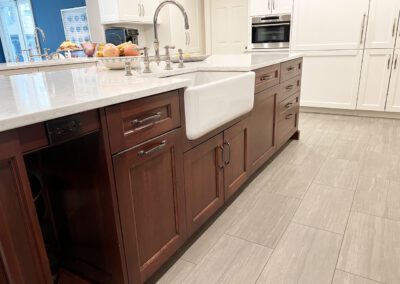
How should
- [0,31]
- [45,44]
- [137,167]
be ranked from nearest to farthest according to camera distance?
[137,167] → [45,44] → [0,31]

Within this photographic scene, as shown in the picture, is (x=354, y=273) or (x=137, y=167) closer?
(x=137, y=167)

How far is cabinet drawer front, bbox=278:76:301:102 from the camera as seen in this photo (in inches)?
101

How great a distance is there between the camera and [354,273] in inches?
55.0

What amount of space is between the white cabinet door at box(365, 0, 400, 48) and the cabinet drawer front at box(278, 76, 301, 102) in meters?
1.45

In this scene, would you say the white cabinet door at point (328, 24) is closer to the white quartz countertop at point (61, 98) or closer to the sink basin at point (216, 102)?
the sink basin at point (216, 102)

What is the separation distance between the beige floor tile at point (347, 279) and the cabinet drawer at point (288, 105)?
1460mm

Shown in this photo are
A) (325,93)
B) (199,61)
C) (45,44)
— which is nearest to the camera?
(199,61)

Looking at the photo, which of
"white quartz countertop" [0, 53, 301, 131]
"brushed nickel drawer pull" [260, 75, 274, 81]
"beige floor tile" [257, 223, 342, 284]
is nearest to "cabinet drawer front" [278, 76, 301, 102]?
"brushed nickel drawer pull" [260, 75, 274, 81]

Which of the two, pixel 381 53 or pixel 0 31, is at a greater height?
pixel 0 31

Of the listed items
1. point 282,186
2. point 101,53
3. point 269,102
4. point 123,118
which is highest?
point 101,53

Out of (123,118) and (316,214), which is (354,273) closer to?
(316,214)

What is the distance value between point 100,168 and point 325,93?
12.4 feet

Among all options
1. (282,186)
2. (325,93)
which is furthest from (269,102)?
(325,93)

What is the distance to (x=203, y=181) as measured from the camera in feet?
5.25
